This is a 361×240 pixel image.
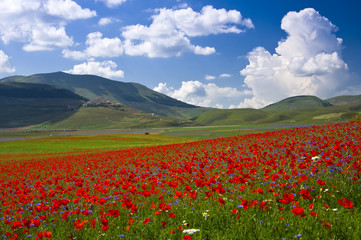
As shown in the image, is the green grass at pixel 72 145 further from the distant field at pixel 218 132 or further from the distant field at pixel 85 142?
the distant field at pixel 218 132

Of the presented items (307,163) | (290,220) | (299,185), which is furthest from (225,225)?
(307,163)

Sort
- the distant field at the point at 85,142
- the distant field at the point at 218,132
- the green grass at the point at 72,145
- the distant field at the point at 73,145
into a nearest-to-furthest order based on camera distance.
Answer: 1. the distant field at the point at 85,142
2. the green grass at the point at 72,145
3. the distant field at the point at 73,145
4. the distant field at the point at 218,132

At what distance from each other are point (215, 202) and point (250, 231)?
6.95 feet

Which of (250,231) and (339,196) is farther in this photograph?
(339,196)

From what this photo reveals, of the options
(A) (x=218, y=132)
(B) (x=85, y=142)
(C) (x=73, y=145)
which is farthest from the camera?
(A) (x=218, y=132)

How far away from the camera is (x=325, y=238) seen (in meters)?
4.73

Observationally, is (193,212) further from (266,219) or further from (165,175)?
(165,175)

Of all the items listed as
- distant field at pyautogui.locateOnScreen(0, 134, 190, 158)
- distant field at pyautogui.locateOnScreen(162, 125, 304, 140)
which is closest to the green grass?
distant field at pyautogui.locateOnScreen(0, 134, 190, 158)

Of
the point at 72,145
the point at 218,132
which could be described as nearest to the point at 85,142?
the point at 72,145

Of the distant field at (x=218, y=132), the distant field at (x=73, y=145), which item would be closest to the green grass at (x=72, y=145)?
the distant field at (x=73, y=145)

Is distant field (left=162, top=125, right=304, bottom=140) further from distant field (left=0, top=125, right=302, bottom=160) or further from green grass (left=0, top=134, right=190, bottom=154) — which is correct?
green grass (left=0, top=134, right=190, bottom=154)

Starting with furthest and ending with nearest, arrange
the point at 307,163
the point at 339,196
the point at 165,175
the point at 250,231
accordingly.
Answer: the point at 165,175 < the point at 307,163 < the point at 339,196 < the point at 250,231

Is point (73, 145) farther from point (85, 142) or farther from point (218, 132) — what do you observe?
point (218, 132)

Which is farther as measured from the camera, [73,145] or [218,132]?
[218,132]
